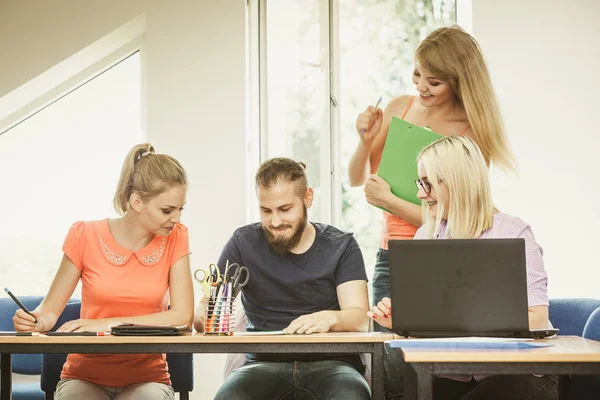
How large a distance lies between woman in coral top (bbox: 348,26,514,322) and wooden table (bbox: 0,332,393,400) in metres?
0.68

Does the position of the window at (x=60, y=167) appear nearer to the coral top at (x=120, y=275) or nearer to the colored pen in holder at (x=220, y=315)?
the coral top at (x=120, y=275)

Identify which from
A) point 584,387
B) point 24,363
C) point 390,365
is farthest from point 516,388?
point 24,363

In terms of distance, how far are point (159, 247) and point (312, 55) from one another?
1.96m

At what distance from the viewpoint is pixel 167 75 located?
14.0ft

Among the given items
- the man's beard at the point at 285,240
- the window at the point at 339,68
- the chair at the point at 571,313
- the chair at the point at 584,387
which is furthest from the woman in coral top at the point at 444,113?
the window at the point at 339,68

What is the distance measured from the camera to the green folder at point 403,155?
9.09 feet

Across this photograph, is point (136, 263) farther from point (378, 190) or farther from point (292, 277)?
point (378, 190)

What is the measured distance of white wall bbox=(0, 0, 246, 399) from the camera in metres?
4.15

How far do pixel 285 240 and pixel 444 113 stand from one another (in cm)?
79

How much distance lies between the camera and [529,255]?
2.34m

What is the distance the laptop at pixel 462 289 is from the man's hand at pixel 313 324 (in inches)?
16.5

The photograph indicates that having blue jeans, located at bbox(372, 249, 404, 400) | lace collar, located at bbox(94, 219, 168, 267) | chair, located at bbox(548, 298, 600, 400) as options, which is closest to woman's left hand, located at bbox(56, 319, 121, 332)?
lace collar, located at bbox(94, 219, 168, 267)

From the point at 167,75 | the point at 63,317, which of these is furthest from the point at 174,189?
the point at 167,75

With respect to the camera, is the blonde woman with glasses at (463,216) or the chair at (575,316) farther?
the chair at (575,316)
